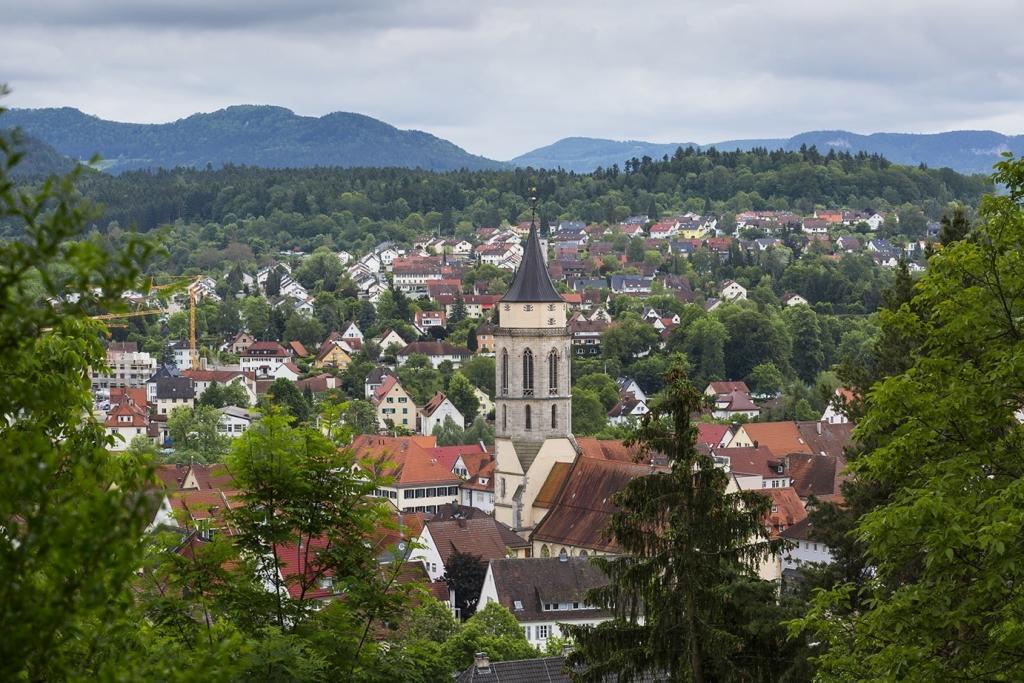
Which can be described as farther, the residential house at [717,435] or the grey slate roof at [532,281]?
the residential house at [717,435]

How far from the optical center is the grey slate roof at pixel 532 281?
45.3 m

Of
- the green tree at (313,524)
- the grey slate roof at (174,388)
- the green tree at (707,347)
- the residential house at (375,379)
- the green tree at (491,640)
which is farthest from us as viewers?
the green tree at (707,347)

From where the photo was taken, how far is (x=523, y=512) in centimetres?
4375

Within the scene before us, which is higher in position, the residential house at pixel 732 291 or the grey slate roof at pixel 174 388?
the residential house at pixel 732 291

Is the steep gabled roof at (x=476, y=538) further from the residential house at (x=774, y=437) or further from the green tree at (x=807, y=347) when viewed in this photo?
the green tree at (x=807, y=347)

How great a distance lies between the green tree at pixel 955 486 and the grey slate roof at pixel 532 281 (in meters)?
33.7

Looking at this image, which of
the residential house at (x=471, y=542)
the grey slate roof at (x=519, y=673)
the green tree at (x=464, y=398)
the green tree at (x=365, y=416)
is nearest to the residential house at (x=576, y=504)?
the residential house at (x=471, y=542)

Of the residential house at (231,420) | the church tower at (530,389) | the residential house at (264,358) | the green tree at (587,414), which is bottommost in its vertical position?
the residential house at (264,358)

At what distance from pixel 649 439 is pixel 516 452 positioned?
93.7 ft

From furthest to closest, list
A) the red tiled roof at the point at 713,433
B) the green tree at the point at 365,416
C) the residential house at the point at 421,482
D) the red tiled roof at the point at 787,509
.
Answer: the green tree at the point at 365,416
the red tiled roof at the point at 713,433
the residential house at the point at 421,482
the red tiled roof at the point at 787,509

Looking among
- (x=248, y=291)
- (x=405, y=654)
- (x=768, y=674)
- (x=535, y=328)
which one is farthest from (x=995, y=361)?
(x=248, y=291)

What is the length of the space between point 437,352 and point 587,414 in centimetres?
3301

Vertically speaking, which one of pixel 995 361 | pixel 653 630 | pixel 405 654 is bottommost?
pixel 653 630

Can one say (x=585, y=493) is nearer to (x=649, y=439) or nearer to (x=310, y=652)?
(x=649, y=439)
